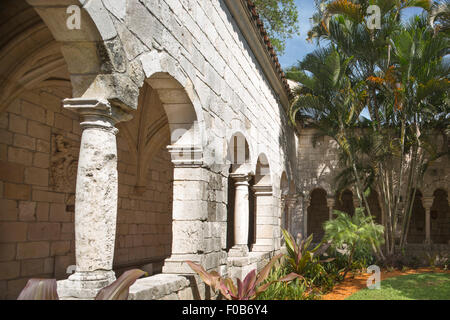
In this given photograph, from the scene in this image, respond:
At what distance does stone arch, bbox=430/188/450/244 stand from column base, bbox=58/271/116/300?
15106mm

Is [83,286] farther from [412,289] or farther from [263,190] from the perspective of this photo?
[412,289]

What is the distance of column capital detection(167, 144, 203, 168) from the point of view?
16.4 feet

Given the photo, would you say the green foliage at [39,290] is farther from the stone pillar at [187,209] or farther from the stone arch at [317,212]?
the stone arch at [317,212]

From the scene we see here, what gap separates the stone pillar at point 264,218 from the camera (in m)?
9.19

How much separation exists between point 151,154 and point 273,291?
3.27 m

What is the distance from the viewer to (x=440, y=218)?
52.4 feet

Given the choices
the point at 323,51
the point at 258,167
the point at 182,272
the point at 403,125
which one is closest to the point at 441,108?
the point at 403,125

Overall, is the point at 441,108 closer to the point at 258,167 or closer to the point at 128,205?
the point at 258,167

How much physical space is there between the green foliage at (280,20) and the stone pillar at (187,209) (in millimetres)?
12311

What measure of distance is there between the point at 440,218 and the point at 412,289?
8.94m

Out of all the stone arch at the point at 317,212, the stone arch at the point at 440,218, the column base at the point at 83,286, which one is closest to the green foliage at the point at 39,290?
the column base at the point at 83,286

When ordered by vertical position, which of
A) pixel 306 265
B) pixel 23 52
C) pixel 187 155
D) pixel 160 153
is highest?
pixel 23 52

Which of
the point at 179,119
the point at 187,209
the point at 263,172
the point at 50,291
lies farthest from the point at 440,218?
the point at 50,291

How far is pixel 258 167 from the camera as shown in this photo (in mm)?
9203
